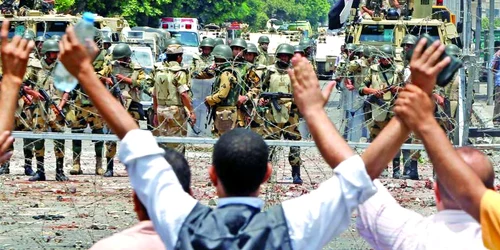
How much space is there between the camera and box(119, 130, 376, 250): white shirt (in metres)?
3.48

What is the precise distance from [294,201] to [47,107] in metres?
9.98

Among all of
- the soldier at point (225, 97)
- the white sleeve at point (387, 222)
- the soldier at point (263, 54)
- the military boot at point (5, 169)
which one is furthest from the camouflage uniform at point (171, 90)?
the white sleeve at point (387, 222)

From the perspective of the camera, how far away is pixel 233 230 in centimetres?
348

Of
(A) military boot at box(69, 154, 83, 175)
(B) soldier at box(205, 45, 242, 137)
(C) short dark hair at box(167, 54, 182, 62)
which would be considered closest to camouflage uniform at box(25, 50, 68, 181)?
(A) military boot at box(69, 154, 83, 175)

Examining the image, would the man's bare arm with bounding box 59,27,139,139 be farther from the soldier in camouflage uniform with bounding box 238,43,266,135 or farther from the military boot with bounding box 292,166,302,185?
the soldier in camouflage uniform with bounding box 238,43,266,135

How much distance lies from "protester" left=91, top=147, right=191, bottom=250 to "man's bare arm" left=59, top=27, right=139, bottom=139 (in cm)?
26

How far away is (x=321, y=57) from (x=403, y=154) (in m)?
25.9

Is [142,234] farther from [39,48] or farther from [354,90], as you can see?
[354,90]

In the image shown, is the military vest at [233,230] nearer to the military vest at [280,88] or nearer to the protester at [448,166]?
the protester at [448,166]

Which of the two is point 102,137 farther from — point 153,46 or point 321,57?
point 321,57

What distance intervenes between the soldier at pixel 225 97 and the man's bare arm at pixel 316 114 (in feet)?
29.4

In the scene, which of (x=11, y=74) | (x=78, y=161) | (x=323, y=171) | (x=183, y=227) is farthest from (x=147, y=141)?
(x=78, y=161)

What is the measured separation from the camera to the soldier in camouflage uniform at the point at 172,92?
42.9 ft

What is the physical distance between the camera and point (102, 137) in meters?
8.52
